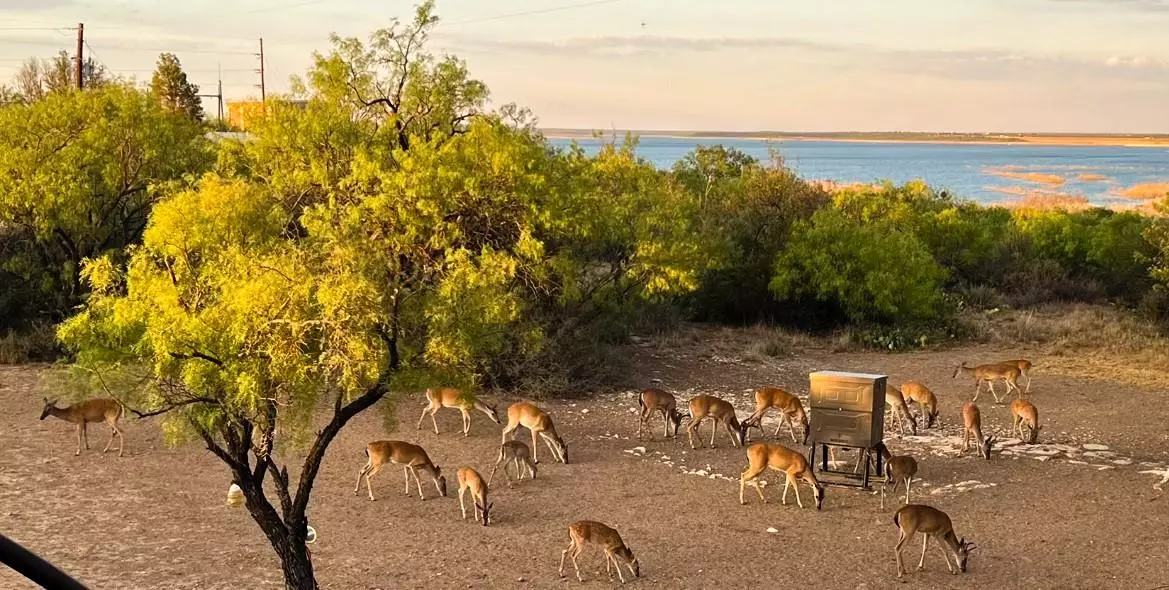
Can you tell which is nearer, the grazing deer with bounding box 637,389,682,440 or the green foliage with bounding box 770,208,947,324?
the grazing deer with bounding box 637,389,682,440

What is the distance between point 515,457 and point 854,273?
18.9 metres

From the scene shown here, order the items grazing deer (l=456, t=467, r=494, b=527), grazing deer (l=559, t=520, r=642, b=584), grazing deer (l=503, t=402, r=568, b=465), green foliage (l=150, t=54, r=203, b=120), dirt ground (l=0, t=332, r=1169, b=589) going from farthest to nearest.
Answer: green foliage (l=150, t=54, r=203, b=120) < grazing deer (l=503, t=402, r=568, b=465) < grazing deer (l=456, t=467, r=494, b=527) < dirt ground (l=0, t=332, r=1169, b=589) < grazing deer (l=559, t=520, r=642, b=584)

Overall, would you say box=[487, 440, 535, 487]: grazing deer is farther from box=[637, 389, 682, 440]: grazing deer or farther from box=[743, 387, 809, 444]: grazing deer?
box=[743, 387, 809, 444]: grazing deer

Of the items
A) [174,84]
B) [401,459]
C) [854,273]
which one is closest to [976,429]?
[401,459]

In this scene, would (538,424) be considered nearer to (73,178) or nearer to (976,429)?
(976,429)

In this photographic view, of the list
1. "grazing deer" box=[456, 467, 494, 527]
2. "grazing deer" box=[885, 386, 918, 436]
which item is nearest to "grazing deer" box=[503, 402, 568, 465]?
"grazing deer" box=[456, 467, 494, 527]

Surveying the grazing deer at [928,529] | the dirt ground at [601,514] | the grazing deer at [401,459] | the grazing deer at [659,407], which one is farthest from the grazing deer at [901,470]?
the grazing deer at [401,459]

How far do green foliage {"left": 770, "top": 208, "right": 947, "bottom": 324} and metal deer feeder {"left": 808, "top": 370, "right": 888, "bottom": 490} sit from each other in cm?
1575

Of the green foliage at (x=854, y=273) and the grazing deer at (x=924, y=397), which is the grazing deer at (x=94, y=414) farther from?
the green foliage at (x=854, y=273)

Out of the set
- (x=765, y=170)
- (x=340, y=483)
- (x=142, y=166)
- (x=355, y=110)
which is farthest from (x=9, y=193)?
(x=765, y=170)

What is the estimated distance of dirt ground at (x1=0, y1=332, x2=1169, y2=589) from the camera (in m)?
12.4

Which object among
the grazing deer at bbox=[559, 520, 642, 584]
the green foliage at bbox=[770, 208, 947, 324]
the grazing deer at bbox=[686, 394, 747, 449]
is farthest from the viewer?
the green foliage at bbox=[770, 208, 947, 324]

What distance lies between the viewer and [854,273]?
106ft

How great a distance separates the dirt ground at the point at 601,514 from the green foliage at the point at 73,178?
466 centimetres
